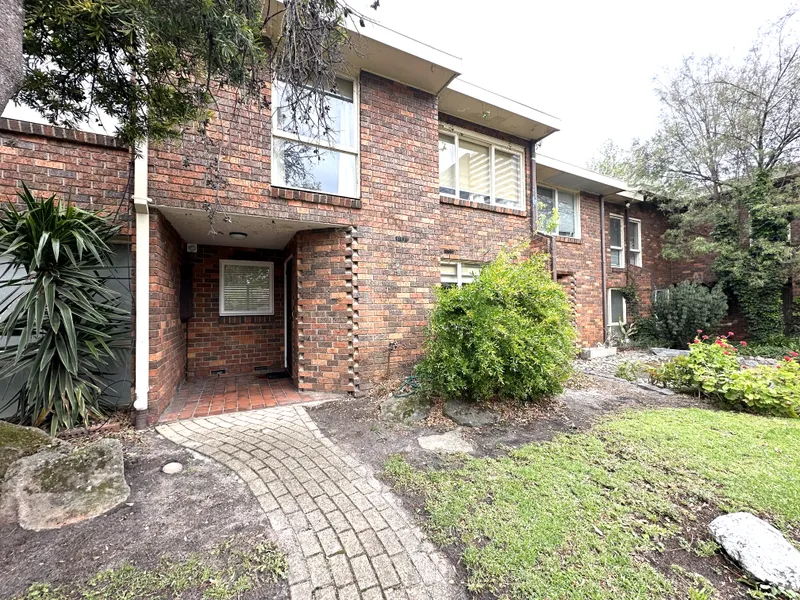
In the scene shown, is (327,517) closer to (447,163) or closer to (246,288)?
(246,288)

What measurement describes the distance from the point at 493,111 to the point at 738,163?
8980 millimetres

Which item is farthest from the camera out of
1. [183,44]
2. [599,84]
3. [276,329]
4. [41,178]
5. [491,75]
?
→ [599,84]

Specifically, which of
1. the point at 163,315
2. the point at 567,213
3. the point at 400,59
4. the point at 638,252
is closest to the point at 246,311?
the point at 163,315

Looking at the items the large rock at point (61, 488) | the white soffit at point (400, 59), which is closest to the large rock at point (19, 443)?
the large rock at point (61, 488)

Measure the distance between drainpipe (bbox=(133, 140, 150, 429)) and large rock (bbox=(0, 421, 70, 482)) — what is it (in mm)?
872

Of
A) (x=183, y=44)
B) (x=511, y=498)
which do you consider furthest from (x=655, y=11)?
(x=511, y=498)

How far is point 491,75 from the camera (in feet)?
19.5

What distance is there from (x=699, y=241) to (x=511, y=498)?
36.1 feet

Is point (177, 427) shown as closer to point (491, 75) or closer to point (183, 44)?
point (183, 44)

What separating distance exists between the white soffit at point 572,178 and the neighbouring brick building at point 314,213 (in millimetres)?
173

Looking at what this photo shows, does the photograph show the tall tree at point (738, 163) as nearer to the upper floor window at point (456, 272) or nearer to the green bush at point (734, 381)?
the green bush at point (734, 381)

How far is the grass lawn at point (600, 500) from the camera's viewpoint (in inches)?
64.9

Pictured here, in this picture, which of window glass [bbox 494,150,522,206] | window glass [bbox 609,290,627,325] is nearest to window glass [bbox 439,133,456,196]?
window glass [bbox 494,150,522,206]

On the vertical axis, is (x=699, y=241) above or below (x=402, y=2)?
below
